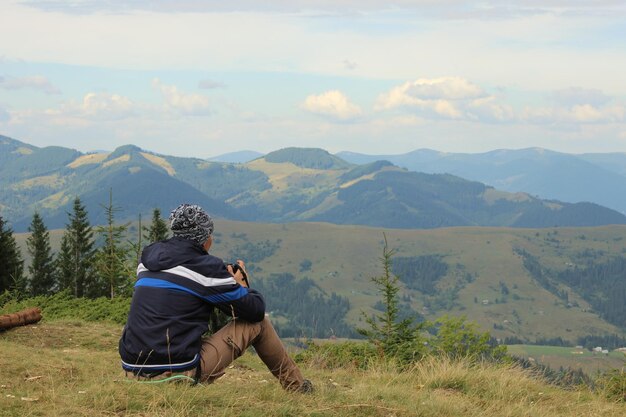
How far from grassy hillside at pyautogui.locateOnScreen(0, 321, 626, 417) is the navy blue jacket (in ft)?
1.07

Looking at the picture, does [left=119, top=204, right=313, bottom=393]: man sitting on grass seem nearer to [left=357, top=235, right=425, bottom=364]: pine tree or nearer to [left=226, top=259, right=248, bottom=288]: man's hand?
[left=226, top=259, right=248, bottom=288]: man's hand

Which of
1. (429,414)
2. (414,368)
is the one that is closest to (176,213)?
(429,414)

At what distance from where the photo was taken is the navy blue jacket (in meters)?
6.68

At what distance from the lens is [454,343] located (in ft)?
55.5

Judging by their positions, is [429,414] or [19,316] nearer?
[429,414]

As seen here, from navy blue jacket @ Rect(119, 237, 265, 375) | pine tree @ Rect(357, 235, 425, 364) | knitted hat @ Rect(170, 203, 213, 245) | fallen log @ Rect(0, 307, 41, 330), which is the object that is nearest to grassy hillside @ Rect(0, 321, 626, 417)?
navy blue jacket @ Rect(119, 237, 265, 375)

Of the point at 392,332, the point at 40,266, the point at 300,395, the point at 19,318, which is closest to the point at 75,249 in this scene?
the point at 40,266

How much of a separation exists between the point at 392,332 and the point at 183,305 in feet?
37.1

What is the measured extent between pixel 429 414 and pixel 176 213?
3.62 meters

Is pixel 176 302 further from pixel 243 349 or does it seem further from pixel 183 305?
pixel 243 349

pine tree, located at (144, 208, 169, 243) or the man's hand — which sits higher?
the man's hand

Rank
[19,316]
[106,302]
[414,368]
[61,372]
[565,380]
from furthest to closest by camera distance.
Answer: [106,302]
[19,316]
[565,380]
[414,368]
[61,372]

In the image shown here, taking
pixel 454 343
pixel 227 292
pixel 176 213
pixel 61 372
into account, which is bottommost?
pixel 454 343

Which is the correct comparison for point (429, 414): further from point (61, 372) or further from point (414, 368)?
point (61, 372)
